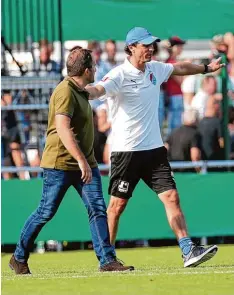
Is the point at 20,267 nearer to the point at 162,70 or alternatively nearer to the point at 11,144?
the point at 162,70

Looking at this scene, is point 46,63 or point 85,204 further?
point 46,63

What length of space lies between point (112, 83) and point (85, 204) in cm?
124

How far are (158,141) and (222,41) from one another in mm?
5144

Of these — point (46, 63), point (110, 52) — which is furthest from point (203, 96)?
point (46, 63)

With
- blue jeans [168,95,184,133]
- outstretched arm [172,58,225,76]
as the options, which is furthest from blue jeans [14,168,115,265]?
blue jeans [168,95,184,133]

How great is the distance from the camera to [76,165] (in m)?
10.5

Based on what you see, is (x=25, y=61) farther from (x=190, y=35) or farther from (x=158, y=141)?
(x=158, y=141)

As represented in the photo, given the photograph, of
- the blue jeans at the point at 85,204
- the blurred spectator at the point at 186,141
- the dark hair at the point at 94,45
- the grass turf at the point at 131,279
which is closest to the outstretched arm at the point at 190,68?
the blue jeans at the point at 85,204

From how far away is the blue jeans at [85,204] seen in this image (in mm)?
10461

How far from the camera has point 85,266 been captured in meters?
12.2

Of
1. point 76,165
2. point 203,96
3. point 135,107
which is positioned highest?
point 135,107

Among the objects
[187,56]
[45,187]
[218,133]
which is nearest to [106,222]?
[45,187]

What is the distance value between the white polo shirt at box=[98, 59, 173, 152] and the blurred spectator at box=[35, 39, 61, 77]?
14.6 feet

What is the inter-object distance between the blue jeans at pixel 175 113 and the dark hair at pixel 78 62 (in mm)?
5135
